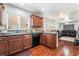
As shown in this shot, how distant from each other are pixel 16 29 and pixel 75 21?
277 centimetres

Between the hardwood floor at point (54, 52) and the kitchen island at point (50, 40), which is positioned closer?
the hardwood floor at point (54, 52)

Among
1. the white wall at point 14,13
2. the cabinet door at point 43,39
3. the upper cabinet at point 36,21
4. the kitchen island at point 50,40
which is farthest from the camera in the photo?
the upper cabinet at point 36,21

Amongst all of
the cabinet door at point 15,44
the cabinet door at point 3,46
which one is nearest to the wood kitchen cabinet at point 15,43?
the cabinet door at point 15,44

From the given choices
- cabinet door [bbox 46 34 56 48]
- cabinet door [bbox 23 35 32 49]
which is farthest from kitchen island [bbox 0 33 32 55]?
cabinet door [bbox 46 34 56 48]

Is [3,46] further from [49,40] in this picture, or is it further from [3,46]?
[49,40]

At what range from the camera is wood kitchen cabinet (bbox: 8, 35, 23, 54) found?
2.84m

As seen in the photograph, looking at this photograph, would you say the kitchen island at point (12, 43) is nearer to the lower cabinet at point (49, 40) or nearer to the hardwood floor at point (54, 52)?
the hardwood floor at point (54, 52)

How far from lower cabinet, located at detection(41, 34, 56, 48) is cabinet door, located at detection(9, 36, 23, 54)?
1.53m

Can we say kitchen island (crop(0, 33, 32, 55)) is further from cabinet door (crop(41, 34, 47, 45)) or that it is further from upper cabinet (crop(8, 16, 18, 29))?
cabinet door (crop(41, 34, 47, 45))

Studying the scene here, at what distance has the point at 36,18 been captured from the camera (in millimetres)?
5277

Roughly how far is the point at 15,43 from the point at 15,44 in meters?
0.04

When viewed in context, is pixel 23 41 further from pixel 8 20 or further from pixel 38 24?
pixel 38 24

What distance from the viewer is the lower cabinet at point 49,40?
163 inches

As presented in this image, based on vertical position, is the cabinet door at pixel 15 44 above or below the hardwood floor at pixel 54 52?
above
